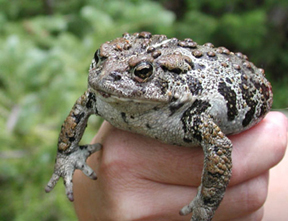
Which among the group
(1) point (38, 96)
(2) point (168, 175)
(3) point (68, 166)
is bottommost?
(1) point (38, 96)

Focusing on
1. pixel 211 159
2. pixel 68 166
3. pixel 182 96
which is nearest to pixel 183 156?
pixel 211 159

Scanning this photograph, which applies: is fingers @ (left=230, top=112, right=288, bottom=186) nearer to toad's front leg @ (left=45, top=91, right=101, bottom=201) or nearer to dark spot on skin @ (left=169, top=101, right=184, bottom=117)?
dark spot on skin @ (left=169, top=101, right=184, bottom=117)

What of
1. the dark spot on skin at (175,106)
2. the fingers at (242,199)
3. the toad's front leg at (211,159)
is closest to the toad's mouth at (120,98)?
the dark spot on skin at (175,106)

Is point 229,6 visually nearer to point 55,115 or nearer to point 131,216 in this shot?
point 55,115

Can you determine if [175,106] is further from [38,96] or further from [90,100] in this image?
[38,96]

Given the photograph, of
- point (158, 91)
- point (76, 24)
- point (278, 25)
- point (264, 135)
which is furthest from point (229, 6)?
point (158, 91)

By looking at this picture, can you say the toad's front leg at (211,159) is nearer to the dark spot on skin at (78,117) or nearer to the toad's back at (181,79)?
the toad's back at (181,79)
